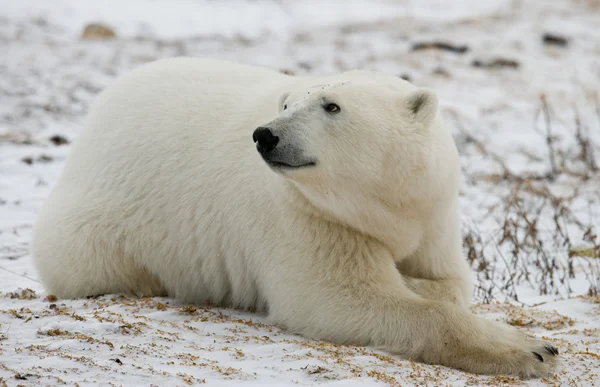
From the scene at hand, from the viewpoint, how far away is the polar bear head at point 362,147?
134 inches

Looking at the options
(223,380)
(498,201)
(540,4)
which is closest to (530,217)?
(498,201)

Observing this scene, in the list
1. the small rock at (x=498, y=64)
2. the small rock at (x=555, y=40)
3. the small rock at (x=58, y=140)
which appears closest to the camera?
the small rock at (x=58, y=140)

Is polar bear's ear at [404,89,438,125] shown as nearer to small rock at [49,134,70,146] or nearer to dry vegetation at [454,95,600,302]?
dry vegetation at [454,95,600,302]

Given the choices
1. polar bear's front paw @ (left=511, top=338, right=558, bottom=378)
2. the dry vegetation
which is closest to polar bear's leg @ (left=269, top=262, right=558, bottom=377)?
polar bear's front paw @ (left=511, top=338, right=558, bottom=378)

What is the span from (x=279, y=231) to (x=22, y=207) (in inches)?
117

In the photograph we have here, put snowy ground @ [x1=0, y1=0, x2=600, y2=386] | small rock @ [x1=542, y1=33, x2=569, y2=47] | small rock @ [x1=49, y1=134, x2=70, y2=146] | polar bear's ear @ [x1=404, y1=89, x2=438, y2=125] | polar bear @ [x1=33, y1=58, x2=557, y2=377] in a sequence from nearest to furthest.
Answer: snowy ground @ [x1=0, y1=0, x2=600, y2=386] < polar bear @ [x1=33, y1=58, x2=557, y2=377] < polar bear's ear @ [x1=404, y1=89, x2=438, y2=125] < small rock @ [x1=49, y1=134, x2=70, y2=146] < small rock @ [x1=542, y1=33, x2=569, y2=47]

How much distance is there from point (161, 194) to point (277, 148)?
1093 mm

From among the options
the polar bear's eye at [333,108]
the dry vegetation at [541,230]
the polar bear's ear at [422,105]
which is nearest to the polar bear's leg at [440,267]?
the polar bear's ear at [422,105]

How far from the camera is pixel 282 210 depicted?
3699 millimetres

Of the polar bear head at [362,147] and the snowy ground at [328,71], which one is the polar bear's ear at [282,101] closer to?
the polar bear head at [362,147]

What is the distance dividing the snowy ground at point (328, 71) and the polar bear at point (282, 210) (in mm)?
166

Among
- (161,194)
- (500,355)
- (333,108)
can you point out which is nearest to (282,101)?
(333,108)

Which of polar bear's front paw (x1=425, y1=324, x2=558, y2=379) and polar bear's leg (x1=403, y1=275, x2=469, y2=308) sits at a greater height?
polar bear's leg (x1=403, y1=275, x2=469, y2=308)

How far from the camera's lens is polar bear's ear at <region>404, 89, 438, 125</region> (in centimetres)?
350
